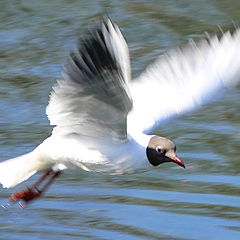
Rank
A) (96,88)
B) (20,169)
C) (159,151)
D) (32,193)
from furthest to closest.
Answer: (32,193) → (20,169) → (159,151) → (96,88)

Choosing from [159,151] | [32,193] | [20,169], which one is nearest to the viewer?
[159,151]

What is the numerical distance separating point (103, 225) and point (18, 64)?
5058mm

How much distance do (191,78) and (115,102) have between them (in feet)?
4.72

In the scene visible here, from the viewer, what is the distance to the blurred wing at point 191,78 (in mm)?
7727

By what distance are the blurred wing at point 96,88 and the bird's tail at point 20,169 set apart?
1.59 feet

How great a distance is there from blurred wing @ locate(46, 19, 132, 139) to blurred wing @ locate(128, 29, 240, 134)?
64 cm

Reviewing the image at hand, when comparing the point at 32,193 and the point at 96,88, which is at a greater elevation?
the point at 96,88

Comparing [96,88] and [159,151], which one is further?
[159,151]

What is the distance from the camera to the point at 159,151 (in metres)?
7.37

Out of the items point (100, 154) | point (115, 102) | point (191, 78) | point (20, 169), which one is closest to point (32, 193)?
point (20, 169)

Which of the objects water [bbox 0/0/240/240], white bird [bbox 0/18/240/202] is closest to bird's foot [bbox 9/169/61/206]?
white bird [bbox 0/18/240/202]

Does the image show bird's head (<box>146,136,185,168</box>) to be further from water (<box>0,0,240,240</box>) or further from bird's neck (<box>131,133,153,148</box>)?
water (<box>0,0,240,240</box>)

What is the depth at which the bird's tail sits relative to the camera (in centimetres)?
762

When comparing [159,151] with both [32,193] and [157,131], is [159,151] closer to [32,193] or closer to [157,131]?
[32,193]
